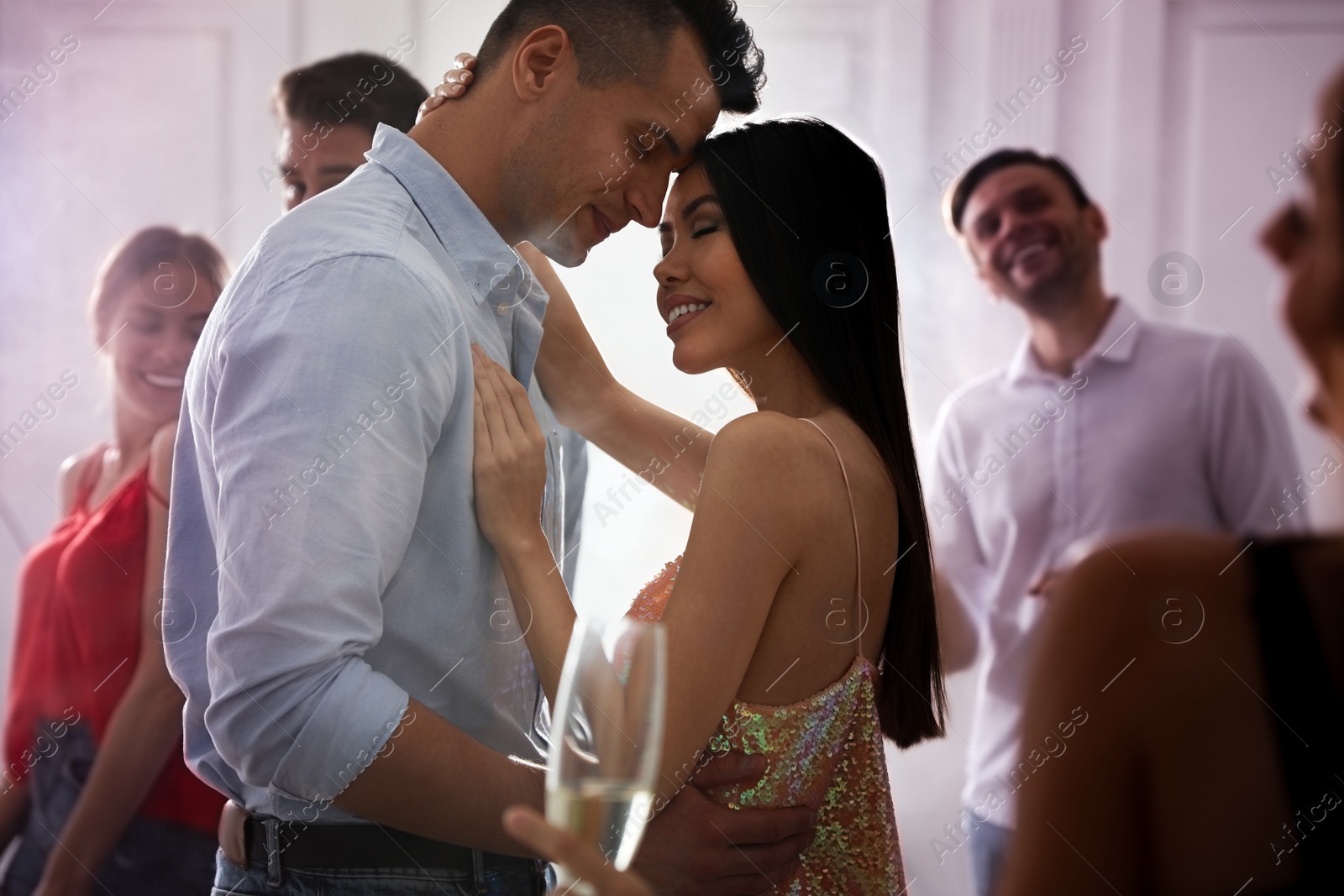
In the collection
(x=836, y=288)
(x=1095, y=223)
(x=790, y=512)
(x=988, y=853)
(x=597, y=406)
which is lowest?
(x=988, y=853)

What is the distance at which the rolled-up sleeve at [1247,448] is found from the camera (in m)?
2.08

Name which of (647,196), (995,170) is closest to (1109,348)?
(995,170)

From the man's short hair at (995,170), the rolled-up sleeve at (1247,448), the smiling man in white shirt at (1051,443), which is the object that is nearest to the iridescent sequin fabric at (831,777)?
the smiling man in white shirt at (1051,443)

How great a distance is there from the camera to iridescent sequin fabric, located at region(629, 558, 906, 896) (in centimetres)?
112

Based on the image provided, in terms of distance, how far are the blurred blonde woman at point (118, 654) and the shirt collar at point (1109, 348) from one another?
1.66 meters

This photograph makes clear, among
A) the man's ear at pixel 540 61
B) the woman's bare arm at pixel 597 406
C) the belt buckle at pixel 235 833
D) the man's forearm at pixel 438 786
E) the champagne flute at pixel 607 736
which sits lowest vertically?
the belt buckle at pixel 235 833

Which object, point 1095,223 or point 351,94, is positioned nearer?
point 351,94

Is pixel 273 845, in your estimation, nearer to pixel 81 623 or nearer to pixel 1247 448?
pixel 81 623

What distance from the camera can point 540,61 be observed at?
121cm

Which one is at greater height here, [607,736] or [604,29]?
[604,29]

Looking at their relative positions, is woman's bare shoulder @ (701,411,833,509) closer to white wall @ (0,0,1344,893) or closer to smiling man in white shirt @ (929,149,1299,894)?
smiling man in white shirt @ (929,149,1299,894)

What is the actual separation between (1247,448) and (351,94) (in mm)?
1822

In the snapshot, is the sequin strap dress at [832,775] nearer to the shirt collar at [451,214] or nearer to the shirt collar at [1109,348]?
the shirt collar at [451,214]

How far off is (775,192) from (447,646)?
64 centimetres
